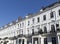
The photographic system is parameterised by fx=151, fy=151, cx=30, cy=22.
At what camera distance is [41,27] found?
136ft

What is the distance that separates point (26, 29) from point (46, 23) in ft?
34.6

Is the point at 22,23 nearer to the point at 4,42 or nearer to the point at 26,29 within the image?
the point at 26,29

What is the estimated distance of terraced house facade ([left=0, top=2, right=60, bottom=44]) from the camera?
121ft

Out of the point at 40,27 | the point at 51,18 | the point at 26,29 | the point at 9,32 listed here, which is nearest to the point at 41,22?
the point at 40,27

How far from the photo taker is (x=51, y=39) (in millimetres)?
37094

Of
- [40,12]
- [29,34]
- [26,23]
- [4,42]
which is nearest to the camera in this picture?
[40,12]

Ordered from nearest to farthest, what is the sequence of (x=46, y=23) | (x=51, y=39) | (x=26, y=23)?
1. (x=51, y=39)
2. (x=46, y=23)
3. (x=26, y=23)

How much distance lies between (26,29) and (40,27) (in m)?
7.80

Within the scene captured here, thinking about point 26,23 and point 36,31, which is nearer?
point 36,31

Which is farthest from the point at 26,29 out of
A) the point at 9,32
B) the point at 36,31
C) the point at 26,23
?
Answer: the point at 9,32

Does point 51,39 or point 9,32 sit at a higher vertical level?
point 9,32

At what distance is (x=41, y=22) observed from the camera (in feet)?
137

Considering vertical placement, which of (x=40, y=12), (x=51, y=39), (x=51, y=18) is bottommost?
(x=51, y=39)

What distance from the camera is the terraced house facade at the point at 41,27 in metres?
36.8
